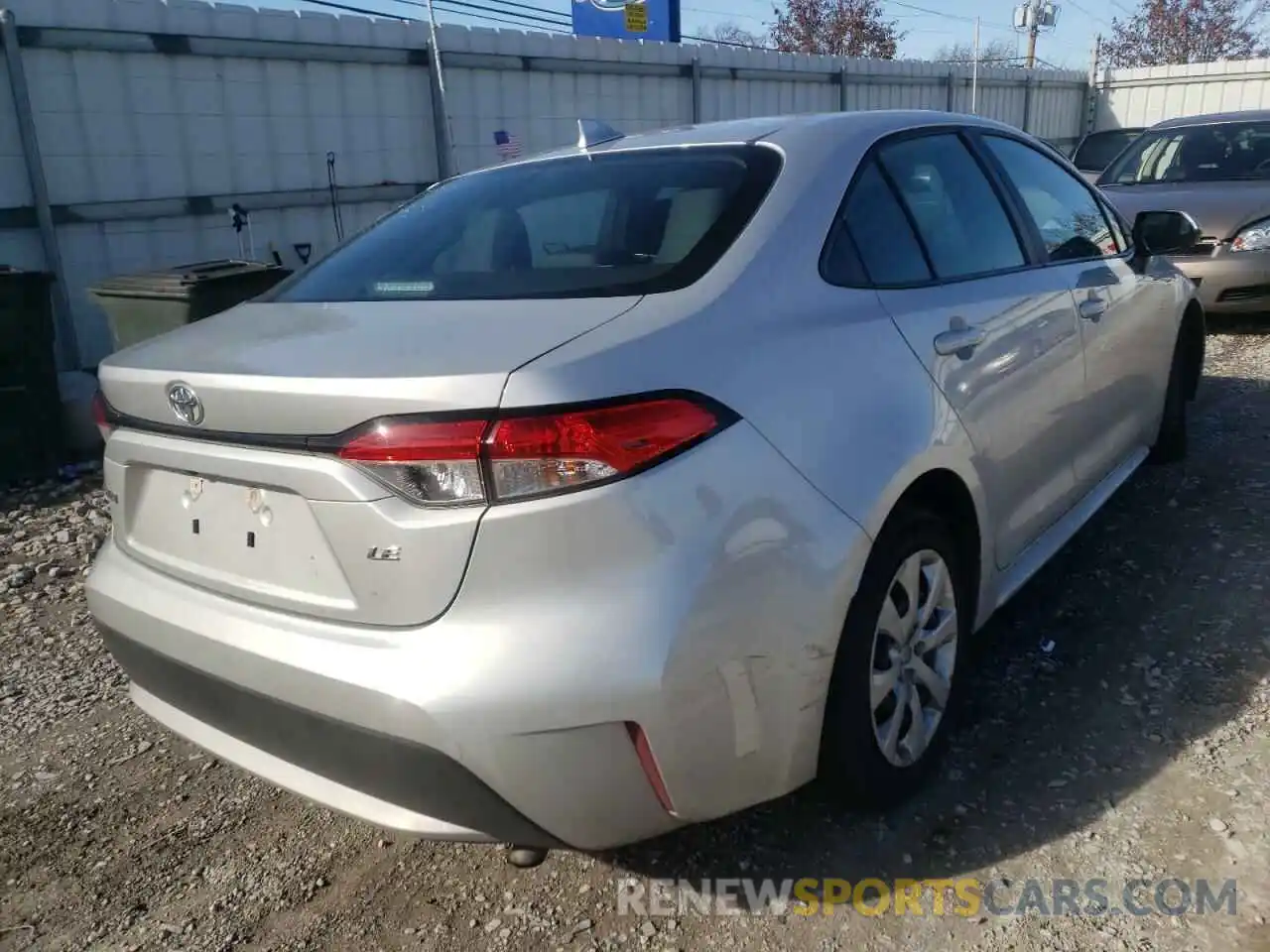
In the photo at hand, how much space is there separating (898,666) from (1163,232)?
278cm

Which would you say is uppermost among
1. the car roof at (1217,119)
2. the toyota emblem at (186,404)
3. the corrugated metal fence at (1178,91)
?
the corrugated metal fence at (1178,91)

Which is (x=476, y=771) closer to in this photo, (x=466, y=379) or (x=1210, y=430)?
(x=466, y=379)

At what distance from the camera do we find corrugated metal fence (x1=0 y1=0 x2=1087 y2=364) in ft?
21.2

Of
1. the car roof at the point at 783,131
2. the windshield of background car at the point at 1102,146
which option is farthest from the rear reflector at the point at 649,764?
the windshield of background car at the point at 1102,146

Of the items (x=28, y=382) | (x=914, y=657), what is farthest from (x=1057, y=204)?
(x=28, y=382)

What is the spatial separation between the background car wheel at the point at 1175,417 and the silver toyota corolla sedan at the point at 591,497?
2114 millimetres

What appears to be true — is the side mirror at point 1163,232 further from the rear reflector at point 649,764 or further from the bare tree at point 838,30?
the bare tree at point 838,30

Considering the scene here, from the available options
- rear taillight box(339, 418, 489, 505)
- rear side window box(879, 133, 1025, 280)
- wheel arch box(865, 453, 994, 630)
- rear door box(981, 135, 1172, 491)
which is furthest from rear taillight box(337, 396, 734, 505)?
rear door box(981, 135, 1172, 491)

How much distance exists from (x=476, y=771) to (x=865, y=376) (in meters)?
1.14

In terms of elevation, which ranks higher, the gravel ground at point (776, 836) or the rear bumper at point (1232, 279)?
the rear bumper at point (1232, 279)

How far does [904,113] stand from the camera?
2.97 metres

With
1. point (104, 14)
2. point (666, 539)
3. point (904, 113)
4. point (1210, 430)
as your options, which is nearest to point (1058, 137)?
point (1210, 430)

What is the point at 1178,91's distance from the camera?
62.3 feet

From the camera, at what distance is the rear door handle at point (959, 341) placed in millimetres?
2484
